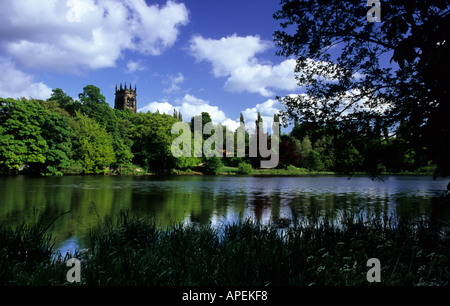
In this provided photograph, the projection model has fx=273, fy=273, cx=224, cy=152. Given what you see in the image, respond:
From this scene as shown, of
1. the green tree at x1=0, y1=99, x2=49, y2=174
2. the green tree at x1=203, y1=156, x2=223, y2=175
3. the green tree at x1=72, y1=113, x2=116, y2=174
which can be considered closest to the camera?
the green tree at x1=0, y1=99, x2=49, y2=174

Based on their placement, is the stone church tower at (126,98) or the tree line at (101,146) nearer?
the tree line at (101,146)

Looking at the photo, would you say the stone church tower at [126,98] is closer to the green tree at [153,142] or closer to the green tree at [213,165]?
the green tree at [153,142]

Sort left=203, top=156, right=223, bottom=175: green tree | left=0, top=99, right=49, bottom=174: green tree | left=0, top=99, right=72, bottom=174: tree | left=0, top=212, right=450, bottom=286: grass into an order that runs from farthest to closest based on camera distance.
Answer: left=203, top=156, right=223, bottom=175: green tree, left=0, top=99, right=72, bottom=174: tree, left=0, top=99, right=49, bottom=174: green tree, left=0, top=212, right=450, bottom=286: grass

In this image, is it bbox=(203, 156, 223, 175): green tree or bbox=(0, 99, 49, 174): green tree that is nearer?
bbox=(0, 99, 49, 174): green tree

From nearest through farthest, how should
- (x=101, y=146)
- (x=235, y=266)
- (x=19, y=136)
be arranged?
(x=235, y=266) < (x=19, y=136) < (x=101, y=146)

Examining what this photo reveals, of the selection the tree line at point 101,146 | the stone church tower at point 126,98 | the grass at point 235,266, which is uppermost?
the stone church tower at point 126,98

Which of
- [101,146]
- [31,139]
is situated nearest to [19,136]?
[31,139]

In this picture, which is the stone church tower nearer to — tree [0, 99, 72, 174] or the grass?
tree [0, 99, 72, 174]

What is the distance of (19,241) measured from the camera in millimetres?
5551

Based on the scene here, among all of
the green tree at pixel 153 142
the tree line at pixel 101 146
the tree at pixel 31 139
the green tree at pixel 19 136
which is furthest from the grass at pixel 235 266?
the green tree at pixel 153 142

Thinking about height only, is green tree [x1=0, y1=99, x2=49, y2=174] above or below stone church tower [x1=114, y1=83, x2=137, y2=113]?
below

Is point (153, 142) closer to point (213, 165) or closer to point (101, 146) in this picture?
point (101, 146)

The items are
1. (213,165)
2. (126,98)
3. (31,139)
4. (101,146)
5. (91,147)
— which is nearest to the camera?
(31,139)

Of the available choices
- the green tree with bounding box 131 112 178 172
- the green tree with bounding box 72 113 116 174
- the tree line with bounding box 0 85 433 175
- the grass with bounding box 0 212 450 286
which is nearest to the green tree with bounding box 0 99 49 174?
the tree line with bounding box 0 85 433 175
